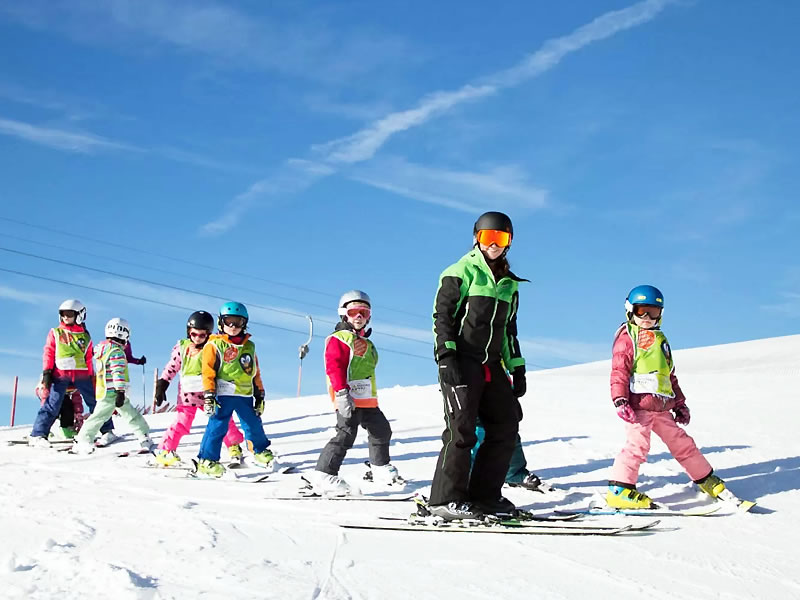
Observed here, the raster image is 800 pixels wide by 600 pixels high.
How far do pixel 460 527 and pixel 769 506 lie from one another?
293 cm

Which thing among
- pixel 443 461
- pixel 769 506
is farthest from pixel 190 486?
pixel 769 506

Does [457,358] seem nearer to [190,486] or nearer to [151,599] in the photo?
[151,599]

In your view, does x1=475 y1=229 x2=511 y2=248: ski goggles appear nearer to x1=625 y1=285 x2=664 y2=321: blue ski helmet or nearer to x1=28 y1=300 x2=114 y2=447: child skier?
x1=625 y1=285 x2=664 y2=321: blue ski helmet

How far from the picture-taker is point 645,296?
7.03 m

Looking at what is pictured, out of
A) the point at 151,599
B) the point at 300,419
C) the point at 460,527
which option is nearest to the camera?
the point at 151,599

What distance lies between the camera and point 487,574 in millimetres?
4070

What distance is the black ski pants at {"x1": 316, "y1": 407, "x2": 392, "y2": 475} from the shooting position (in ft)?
25.1

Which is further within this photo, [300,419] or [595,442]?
[300,419]

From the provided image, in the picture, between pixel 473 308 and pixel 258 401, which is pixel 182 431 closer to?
pixel 258 401

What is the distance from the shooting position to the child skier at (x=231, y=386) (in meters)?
8.83

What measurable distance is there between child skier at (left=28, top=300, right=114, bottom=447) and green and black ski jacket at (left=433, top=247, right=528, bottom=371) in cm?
868

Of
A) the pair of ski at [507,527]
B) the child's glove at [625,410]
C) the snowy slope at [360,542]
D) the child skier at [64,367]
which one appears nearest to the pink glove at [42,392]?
the child skier at [64,367]

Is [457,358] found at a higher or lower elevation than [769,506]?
higher

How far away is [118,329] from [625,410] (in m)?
7.77
